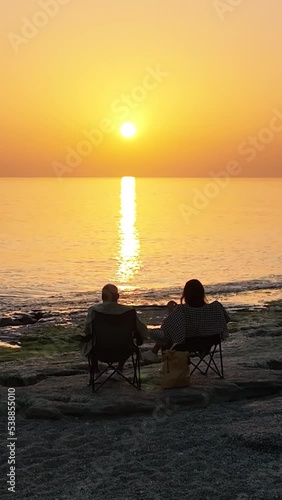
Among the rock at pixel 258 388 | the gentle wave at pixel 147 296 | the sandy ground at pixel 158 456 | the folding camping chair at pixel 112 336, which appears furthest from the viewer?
the gentle wave at pixel 147 296

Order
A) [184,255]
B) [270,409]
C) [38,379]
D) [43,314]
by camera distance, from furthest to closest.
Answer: [184,255], [43,314], [38,379], [270,409]

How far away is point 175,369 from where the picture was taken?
27.1 ft

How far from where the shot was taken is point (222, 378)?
878 centimetres

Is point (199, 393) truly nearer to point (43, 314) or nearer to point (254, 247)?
point (43, 314)

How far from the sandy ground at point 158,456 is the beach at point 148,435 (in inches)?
0.4

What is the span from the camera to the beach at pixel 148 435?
5.57 m

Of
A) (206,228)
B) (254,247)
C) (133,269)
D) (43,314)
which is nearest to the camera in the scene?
(43,314)

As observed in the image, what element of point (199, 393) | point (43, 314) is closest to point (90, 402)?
point (199, 393)

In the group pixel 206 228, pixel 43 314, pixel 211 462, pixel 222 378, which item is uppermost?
pixel 206 228

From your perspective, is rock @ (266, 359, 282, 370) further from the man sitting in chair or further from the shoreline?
the shoreline

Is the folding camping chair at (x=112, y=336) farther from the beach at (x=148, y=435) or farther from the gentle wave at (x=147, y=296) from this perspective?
the gentle wave at (x=147, y=296)

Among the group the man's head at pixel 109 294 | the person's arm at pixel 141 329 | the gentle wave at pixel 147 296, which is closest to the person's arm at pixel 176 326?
the person's arm at pixel 141 329

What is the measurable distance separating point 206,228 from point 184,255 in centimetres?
3201

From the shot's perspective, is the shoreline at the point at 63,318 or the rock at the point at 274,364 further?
the shoreline at the point at 63,318
